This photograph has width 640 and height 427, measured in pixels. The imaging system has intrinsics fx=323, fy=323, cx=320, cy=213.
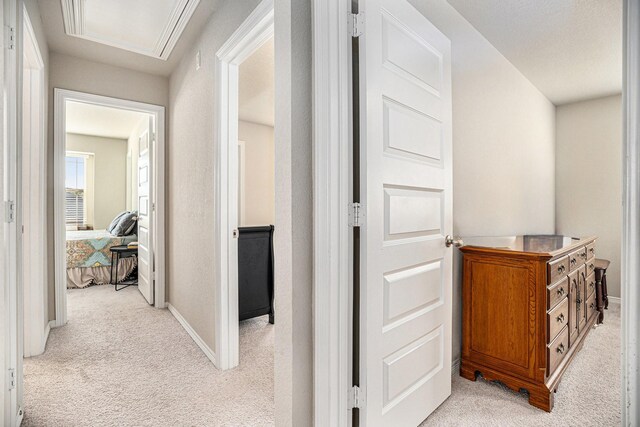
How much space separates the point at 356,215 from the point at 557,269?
1.38 meters

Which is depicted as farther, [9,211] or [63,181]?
[63,181]

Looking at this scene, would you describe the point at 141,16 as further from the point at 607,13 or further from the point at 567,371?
the point at 567,371

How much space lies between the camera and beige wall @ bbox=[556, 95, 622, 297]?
12.3 feet

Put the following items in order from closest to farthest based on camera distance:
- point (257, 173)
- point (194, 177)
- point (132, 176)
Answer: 1. point (194, 177)
2. point (257, 173)
3. point (132, 176)

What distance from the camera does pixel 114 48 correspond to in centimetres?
287

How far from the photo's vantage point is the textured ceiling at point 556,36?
7.22ft

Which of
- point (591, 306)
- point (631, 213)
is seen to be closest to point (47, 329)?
point (631, 213)

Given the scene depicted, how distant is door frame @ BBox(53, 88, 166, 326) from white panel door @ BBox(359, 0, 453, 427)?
9.20 ft

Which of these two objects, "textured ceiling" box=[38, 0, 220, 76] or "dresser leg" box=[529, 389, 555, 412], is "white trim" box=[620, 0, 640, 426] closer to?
A: "dresser leg" box=[529, 389, 555, 412]

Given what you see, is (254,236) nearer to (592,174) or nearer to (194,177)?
(194,177)

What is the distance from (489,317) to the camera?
76.9 inches

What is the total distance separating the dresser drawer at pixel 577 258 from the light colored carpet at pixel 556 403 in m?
0.67

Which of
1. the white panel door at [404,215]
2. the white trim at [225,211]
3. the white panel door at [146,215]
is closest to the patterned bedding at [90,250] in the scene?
the white panel door at [146,215]

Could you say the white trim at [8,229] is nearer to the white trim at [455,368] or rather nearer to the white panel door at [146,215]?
the white panel door at [146,215]
